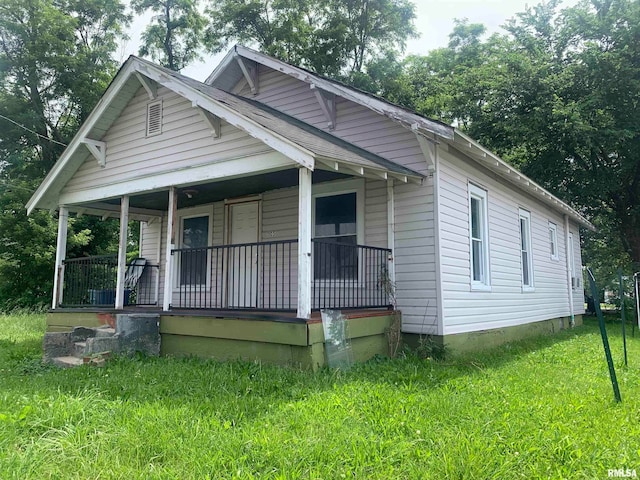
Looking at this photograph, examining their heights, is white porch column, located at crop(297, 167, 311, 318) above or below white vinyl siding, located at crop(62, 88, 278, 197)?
below

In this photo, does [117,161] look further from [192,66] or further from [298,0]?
[192,66]

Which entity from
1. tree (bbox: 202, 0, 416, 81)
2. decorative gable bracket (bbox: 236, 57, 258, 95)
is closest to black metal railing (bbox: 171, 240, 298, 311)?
decorative gable bracket (bbox: 236, 57, 258, 95)

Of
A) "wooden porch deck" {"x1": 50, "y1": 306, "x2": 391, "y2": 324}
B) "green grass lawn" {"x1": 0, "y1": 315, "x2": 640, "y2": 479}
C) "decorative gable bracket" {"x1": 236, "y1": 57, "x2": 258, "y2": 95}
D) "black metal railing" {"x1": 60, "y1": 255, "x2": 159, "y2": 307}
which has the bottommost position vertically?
"green grass lawn" {"x1": 0, "y1": 315, "x2": 640, "y2": 479}

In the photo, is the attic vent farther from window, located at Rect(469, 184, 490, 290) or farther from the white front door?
window, located at Rect(469, 184, 490, 290)

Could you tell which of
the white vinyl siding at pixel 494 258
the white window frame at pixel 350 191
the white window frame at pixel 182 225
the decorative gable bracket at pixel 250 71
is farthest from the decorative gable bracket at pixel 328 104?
the white window frame at pixel 182 225

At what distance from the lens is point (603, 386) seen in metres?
5.64

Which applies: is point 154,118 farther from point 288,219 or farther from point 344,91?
point 344,91

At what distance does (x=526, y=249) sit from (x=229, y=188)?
7.22 meters

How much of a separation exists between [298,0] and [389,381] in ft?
78.4

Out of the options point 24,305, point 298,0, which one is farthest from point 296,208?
point 298,0

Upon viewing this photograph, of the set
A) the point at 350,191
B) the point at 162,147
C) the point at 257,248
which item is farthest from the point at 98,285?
the point at 350,191

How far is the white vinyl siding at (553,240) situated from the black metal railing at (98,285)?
35.1 feet

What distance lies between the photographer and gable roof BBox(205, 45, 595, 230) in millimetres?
7195

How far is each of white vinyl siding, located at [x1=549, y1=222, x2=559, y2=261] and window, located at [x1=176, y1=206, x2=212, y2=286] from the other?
941cm
